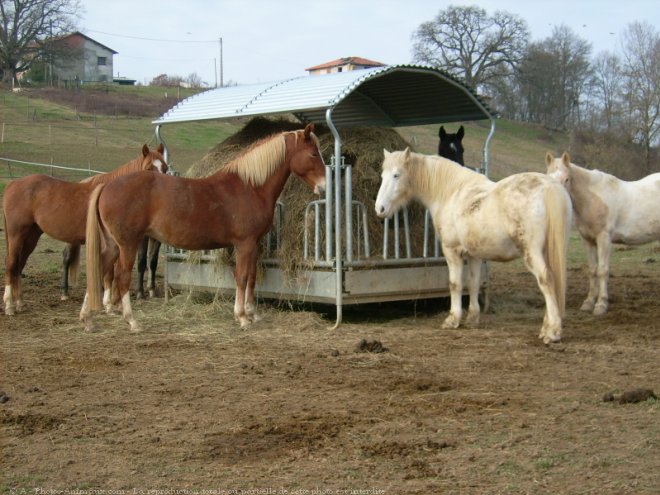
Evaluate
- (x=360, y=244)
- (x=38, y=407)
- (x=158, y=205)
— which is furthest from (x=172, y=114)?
(x=38, y=407)

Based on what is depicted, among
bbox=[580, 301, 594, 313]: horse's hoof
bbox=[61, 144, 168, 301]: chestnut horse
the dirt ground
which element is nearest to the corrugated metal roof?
bbox=[61, 144, 168, 301]: chestnut horse

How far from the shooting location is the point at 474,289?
7.93m

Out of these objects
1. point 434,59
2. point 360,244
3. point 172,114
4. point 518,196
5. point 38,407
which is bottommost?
point 38,407

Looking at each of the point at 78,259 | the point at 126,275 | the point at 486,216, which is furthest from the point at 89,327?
the point at 486,216

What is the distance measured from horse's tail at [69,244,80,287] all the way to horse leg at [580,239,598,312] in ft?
19.5

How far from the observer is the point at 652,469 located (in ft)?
11.5

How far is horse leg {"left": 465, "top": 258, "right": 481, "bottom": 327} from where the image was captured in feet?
25.6

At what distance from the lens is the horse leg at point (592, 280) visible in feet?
28.6

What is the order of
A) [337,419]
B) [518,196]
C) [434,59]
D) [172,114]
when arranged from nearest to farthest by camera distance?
1. [337,419]
2. [518,196]
3. [172,114]
4. [434,59]

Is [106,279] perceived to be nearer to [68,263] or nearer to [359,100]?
[68,263]

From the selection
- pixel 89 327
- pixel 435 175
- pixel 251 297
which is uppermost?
pixel 435 175

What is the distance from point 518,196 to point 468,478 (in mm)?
3797

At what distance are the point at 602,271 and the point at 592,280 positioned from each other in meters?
0.25

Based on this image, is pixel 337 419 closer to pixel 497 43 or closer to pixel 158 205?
pixel 158 205
